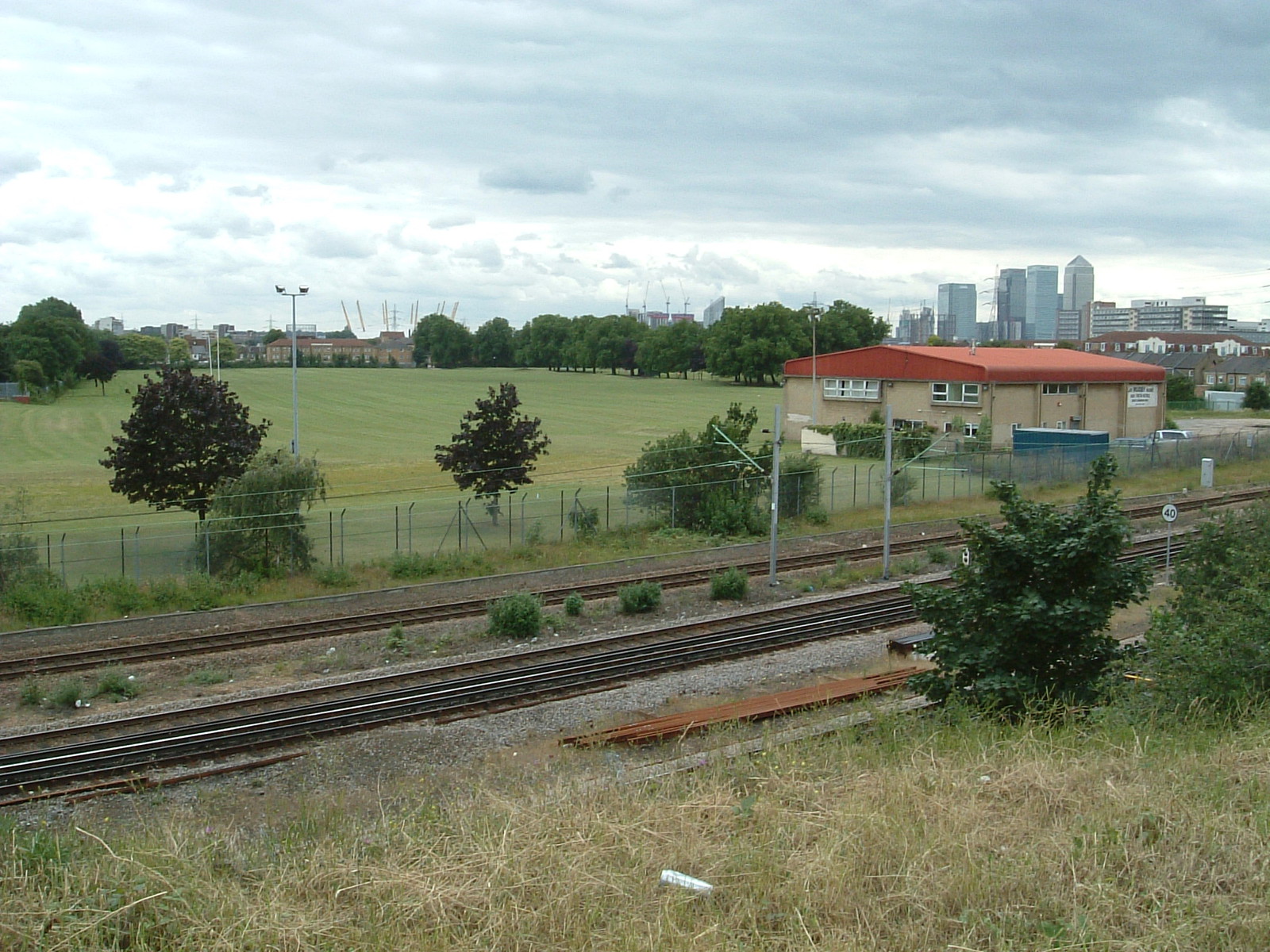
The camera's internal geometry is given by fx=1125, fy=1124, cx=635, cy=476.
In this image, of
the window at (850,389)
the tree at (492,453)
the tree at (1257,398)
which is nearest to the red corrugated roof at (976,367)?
the window at (850,389)

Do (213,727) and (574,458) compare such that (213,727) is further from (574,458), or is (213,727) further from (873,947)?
(574,458)

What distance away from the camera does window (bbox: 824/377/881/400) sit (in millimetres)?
71438

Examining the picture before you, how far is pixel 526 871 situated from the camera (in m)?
6.96

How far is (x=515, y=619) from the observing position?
26.0 meters

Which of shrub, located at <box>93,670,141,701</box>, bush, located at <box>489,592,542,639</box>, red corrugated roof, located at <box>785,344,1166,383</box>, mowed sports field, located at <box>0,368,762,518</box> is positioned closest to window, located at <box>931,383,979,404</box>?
red corrugated roof, located at <box>785,344,1166,383</box>

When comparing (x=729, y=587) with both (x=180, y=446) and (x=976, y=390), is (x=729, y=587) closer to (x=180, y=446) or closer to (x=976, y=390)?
(x=180, y=446)

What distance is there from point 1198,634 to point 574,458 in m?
56.2

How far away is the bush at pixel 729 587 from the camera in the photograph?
30.2 meters

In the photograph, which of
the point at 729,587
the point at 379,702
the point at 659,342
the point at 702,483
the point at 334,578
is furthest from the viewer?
the point at 659,342

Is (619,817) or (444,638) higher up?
(619,817)

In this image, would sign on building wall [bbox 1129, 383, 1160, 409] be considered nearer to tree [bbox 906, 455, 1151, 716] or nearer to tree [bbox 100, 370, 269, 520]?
tree [bbox 100, 370, 269, 520]

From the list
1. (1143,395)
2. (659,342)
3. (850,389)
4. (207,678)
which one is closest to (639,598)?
(207,678)

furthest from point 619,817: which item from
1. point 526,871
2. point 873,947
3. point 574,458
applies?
point 574,458

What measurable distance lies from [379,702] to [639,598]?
9.87 meters
